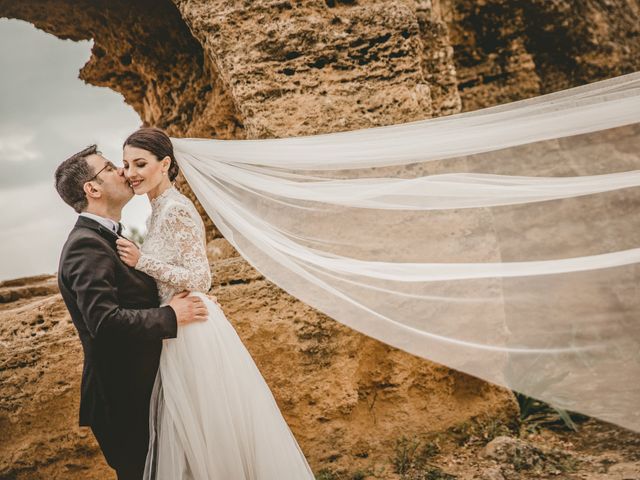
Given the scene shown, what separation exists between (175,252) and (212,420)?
83 centimetres

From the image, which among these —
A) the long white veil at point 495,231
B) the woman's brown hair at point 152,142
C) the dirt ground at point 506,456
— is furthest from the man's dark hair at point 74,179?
the dirt ground at point 506,456

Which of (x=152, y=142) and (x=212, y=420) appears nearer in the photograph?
(x=212, y=420)

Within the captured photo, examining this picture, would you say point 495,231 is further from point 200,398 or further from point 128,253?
point 128,253

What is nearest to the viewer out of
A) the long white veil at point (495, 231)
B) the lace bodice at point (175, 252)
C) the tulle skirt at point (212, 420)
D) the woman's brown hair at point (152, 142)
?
the tulle skirt at point (212, 420)

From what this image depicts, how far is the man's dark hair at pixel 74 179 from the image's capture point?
254cm

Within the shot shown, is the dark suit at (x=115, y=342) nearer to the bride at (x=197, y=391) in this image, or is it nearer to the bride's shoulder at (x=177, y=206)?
the bride at (x=197, y=391)

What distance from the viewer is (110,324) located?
2.23 m

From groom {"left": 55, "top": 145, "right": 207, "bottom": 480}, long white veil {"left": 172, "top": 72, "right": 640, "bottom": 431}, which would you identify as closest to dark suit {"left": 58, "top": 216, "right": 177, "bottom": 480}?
groom {"left": 55, "top": 145, "right": 207, "bottom": 480}

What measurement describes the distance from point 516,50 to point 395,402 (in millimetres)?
4333

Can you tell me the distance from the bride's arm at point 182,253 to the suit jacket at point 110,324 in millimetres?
138

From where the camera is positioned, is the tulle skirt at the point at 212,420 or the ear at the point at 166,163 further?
the ear at the point at 166,163

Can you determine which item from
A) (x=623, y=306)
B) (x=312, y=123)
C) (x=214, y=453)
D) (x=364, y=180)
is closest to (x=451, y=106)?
(x=312, y=123)

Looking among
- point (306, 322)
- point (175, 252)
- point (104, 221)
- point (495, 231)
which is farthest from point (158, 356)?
point (495, 231)

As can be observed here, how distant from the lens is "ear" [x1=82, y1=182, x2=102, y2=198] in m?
2.53
